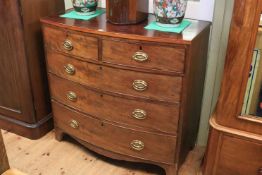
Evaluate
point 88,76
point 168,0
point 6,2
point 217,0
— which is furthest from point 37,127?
point 217,0

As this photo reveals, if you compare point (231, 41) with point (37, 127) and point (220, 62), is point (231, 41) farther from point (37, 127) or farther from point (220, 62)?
point (37, 127)

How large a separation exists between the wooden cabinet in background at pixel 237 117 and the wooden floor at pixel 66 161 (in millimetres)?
373

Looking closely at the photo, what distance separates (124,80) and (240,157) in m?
0.69

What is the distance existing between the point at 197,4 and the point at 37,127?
4.36 ft

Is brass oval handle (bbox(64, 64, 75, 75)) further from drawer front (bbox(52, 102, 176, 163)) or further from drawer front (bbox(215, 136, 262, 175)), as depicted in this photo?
drawer front (bbox(215, 136, 262, 175))

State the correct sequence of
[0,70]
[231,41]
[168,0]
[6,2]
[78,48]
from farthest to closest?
[0,70], [6,2], [78,48], [168,0], [231,41]

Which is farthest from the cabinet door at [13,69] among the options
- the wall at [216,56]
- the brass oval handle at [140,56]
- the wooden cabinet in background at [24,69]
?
the wall at [216,56]

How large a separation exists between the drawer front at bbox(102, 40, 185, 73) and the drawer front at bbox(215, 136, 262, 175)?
0.44 metres

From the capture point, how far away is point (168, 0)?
1.50m

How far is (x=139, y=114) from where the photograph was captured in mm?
1634

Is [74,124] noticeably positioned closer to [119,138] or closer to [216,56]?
[119,138]

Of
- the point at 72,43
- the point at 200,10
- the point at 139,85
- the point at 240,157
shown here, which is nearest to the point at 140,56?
the point at 139,85

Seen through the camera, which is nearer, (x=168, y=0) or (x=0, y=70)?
(x=168, y=0)

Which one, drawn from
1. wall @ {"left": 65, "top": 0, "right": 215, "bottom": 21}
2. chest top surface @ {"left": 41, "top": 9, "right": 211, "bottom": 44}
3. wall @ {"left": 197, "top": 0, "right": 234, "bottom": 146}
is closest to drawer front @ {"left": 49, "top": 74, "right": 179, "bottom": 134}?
chest top surface @ {"left": 41, "top": 9, "right": 211, "bottom": 44}
